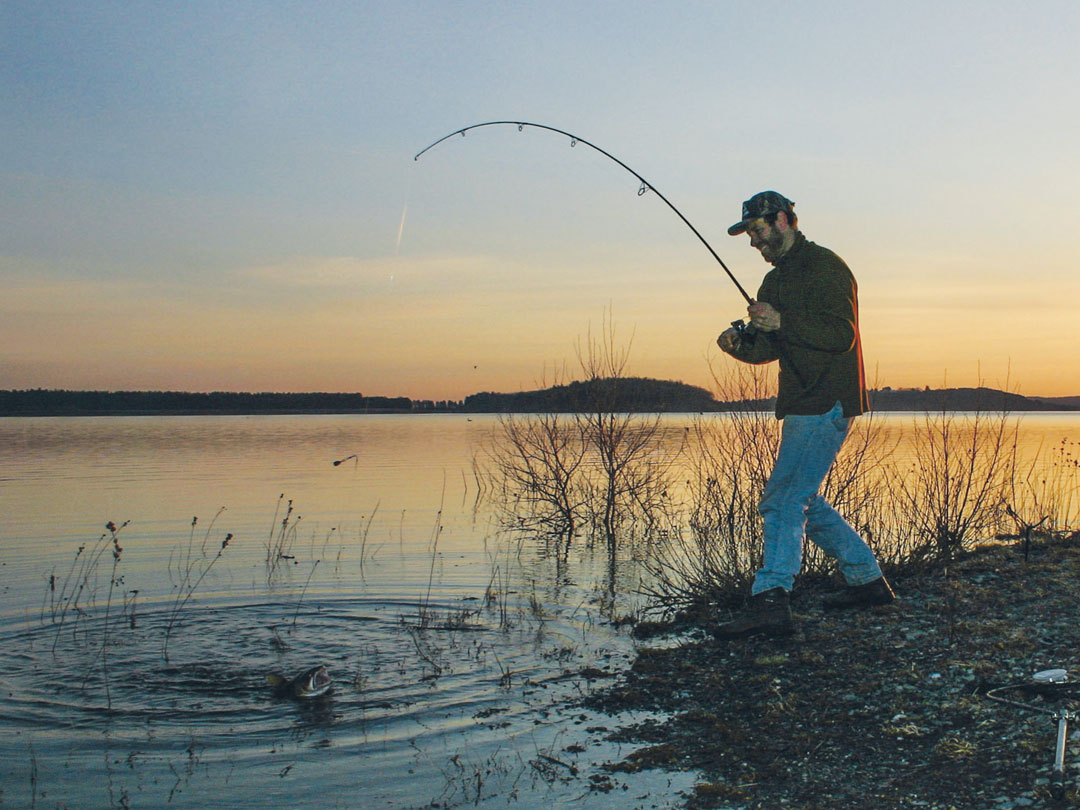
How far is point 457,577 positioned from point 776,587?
20.7 ft

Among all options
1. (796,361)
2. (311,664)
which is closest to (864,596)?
(796,361)

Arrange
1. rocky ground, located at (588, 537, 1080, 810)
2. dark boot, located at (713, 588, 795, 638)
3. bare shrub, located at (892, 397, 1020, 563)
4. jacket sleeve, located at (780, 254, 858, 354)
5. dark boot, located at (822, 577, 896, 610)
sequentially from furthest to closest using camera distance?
bare shrub, located at (892, 397, 1020, 563), dark boot, located at (822, 577, 896, 610), dark boot, located at (713, 588, 795, 638), jacket sleeve, located at (780, 254, 858, 354), rocky ground, located at (588, 537, 1080, 810)

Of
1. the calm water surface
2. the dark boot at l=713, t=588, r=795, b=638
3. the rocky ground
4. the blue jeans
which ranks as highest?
the blue jeans

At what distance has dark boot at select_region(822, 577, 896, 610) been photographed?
6.93 metres

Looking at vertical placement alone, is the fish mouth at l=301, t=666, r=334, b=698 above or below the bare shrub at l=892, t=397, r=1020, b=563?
below

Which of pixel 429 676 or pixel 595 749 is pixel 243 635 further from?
pixel 595 749

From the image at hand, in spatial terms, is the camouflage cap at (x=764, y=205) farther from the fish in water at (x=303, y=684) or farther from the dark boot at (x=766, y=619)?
the fish in water at (x=303, y=684)

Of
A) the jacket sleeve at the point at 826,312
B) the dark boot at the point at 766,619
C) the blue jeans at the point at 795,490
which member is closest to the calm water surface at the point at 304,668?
the dark boot at the point at 766,619

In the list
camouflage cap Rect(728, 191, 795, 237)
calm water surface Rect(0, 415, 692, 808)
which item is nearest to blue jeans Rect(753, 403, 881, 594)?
camouflage cap Rect(728, 191, 795, 237)

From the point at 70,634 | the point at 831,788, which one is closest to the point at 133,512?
the point at 70,634

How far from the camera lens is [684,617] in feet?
27.0

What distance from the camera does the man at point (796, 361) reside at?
6.05 meters

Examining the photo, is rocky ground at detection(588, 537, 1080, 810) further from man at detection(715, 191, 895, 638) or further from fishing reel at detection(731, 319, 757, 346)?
fishing reel at detection(731, 319, 757, 346)

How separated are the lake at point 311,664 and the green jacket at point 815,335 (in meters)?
2.31
